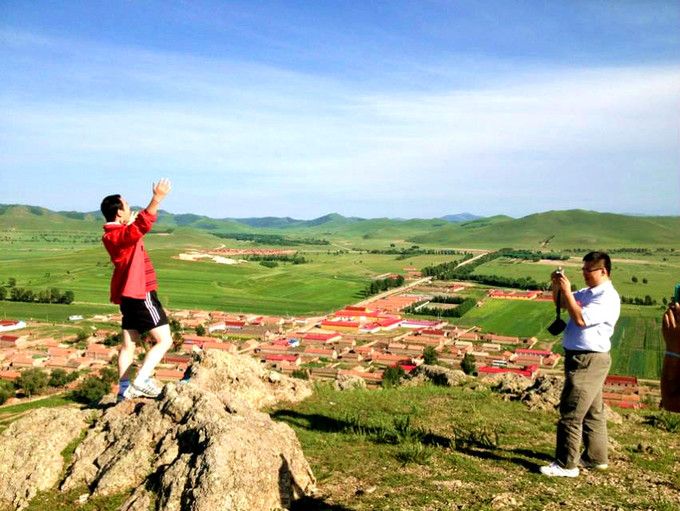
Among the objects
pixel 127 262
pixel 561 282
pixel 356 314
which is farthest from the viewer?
pixel 356 314

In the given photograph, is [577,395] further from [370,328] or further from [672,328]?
[370,328]

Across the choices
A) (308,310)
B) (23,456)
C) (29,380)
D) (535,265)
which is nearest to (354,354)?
(29,380)

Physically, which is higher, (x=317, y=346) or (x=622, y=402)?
(x=622, y=402)

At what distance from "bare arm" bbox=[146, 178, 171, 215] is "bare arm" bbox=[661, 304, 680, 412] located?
5405 millimetres

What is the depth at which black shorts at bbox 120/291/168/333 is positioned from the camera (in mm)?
7320

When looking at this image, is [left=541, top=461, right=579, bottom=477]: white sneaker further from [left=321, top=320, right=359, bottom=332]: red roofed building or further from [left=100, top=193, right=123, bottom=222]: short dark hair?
[left=321, top=320, right=359, bottom=332]: red roofed building

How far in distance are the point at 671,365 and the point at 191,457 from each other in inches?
198

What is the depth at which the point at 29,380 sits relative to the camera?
38375mm

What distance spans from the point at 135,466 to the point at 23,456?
1.68 m

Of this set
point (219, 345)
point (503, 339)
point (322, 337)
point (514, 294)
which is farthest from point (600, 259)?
point (514, 294)

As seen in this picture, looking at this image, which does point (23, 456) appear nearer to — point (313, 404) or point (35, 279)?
point (313, 404)

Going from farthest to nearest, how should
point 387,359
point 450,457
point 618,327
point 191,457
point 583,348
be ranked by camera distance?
point 618,327 → point 387,359 → point 450,457 → point 583,348 → point 191,457

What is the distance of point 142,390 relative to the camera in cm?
810

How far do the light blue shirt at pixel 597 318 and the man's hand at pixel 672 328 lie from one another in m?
2.59
